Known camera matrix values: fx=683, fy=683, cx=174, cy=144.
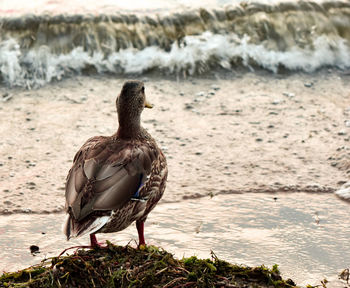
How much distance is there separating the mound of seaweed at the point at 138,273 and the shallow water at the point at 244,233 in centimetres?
44

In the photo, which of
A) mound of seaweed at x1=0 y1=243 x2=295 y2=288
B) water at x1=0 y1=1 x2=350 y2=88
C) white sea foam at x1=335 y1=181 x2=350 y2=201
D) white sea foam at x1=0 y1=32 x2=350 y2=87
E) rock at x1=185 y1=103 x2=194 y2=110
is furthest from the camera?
water at x1=0 y1=1 x2=350 y2=88

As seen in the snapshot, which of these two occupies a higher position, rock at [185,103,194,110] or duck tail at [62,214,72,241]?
Answer: rock at [185,103,194,110]

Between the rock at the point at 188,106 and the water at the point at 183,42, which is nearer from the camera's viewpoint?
the water at the point at 183,42

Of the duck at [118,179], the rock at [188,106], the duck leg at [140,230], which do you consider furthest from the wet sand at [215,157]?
the duck at [118,179]

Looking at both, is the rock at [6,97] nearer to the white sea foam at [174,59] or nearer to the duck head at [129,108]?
the white sea foam at [174,59]

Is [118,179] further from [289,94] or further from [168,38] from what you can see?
[168,38]

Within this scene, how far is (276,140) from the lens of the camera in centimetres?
740

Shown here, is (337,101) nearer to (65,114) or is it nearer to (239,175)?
(239,175)

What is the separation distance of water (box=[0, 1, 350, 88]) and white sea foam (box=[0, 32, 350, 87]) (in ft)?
0.05

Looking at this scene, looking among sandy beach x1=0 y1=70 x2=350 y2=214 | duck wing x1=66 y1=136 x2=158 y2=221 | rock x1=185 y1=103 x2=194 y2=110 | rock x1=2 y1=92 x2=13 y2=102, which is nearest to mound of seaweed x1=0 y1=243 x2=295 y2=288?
duck wing x1=66 y1=136 x2=158 y2=221

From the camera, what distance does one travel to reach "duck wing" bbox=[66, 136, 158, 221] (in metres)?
4.42

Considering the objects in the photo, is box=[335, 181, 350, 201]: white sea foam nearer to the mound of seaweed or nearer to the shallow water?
the shallow water

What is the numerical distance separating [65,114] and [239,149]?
2.17 m

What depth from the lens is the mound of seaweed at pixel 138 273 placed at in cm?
421
